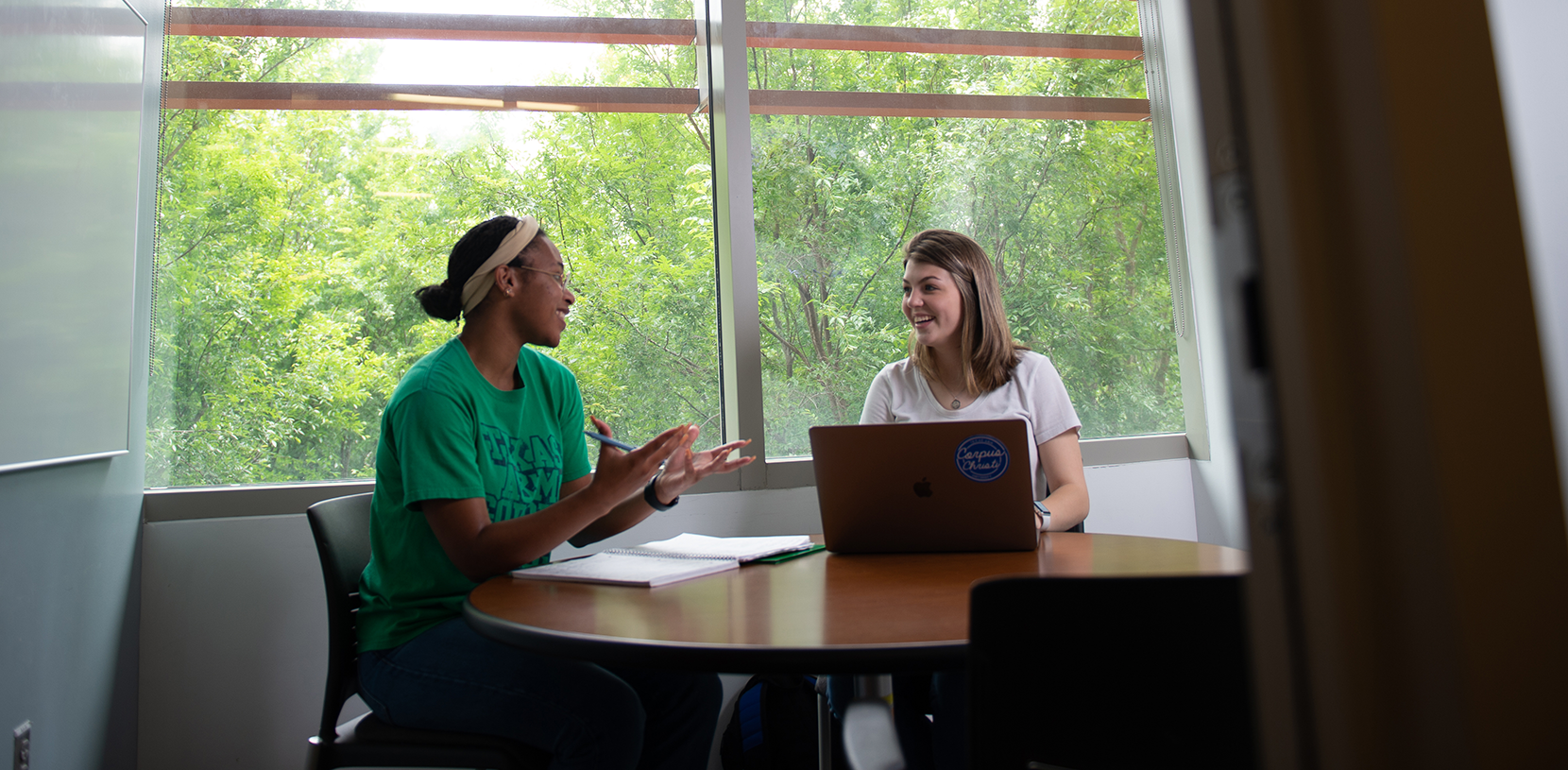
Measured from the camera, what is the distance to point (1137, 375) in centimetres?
328

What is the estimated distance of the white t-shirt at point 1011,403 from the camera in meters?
2.19

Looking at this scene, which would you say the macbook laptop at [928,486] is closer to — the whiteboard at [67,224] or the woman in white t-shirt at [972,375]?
the woman in white t-shirt at [972,375]

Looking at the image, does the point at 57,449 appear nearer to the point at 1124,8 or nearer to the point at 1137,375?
the point at 1137,375

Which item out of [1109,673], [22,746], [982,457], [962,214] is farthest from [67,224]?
[962,214]

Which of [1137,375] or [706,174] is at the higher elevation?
[706,174]

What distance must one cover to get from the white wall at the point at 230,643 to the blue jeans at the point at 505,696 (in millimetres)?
1049

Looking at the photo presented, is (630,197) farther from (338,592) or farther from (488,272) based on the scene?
(338,592)

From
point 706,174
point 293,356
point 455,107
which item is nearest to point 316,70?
point 455,107

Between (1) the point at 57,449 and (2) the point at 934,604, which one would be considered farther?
(1) the point at 57,449

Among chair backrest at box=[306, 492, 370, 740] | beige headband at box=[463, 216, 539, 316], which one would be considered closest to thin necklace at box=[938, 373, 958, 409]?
beige headband at box=[463, 216, 539, 316]

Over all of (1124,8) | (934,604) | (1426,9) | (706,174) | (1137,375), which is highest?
(1124,8)

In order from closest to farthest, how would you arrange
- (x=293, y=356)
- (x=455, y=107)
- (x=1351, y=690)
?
(x=1351, y=690) → (x=293, y=356) → (x=455, y=107)

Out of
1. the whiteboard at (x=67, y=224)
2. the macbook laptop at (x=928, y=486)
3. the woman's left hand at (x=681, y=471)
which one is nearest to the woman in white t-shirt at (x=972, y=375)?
the macbook laptop at (x=928, y=486)

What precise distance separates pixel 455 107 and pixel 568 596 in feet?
6.66
